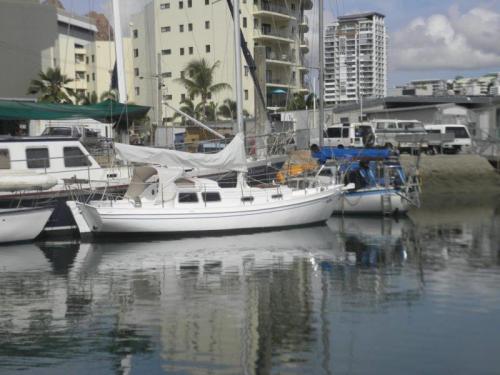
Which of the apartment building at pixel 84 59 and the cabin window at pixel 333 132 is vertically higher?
the apartment building at pixel 84 59

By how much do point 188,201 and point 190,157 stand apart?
1.60 metres

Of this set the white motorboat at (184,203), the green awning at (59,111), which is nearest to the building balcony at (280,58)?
the green awning at (59,111)

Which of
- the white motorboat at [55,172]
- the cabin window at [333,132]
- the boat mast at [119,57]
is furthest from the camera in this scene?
the cabin window at [333,132]

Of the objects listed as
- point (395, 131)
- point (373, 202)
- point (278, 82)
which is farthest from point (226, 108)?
point (373, 202)

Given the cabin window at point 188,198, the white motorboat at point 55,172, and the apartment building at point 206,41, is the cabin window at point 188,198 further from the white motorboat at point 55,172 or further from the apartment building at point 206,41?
the apartment building at point 206,41

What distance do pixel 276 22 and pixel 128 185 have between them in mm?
57024

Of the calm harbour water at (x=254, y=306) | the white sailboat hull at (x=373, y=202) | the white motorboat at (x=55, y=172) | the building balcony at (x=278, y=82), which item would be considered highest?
the building balcony at (x=278, y=82)

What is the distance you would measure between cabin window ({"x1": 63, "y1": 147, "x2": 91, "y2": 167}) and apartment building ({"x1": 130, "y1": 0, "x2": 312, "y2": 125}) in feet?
156

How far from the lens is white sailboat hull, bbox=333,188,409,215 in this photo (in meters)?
32.6

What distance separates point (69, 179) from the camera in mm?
26062

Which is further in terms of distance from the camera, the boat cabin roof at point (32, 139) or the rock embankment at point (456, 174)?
the rock embankment at point (456, 174)

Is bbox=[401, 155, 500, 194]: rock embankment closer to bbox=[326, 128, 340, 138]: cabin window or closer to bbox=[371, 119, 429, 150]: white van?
bbox=[371, 119, 429, 150]: white van

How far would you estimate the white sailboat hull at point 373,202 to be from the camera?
3259 centimetres

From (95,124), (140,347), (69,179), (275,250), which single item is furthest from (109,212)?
(95,124)
